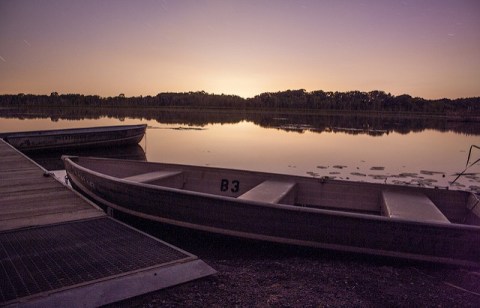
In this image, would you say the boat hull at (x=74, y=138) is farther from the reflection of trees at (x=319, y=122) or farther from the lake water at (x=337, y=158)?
the reflection of trees at (x=319, y=122)

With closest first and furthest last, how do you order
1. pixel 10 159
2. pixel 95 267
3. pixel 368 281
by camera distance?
pixel 95 267
pixel 368 281
pixel 10 159

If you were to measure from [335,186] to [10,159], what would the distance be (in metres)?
11.1

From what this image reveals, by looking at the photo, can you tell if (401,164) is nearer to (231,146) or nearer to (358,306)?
(231,146)

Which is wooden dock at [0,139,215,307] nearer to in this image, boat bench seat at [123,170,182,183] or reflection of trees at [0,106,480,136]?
boat bench seat at [123,170,182,183]

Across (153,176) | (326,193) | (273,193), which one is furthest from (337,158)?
(273,193)

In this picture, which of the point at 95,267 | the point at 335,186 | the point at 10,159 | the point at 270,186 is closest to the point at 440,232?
the point at 335,186

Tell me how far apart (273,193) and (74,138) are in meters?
16.7

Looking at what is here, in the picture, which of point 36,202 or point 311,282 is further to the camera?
point 36,202

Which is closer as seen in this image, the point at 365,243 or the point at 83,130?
the point at 365,243

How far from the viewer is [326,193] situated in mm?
7543

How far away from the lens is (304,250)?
18.5 feet

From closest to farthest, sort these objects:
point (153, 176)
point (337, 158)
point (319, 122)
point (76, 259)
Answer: point (76, 259) → point (153, 176) → point (337, 158) → point (319, 122)

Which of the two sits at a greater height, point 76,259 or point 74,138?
point 74,138

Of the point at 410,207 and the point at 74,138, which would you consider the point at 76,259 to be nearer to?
the point at 410,207
